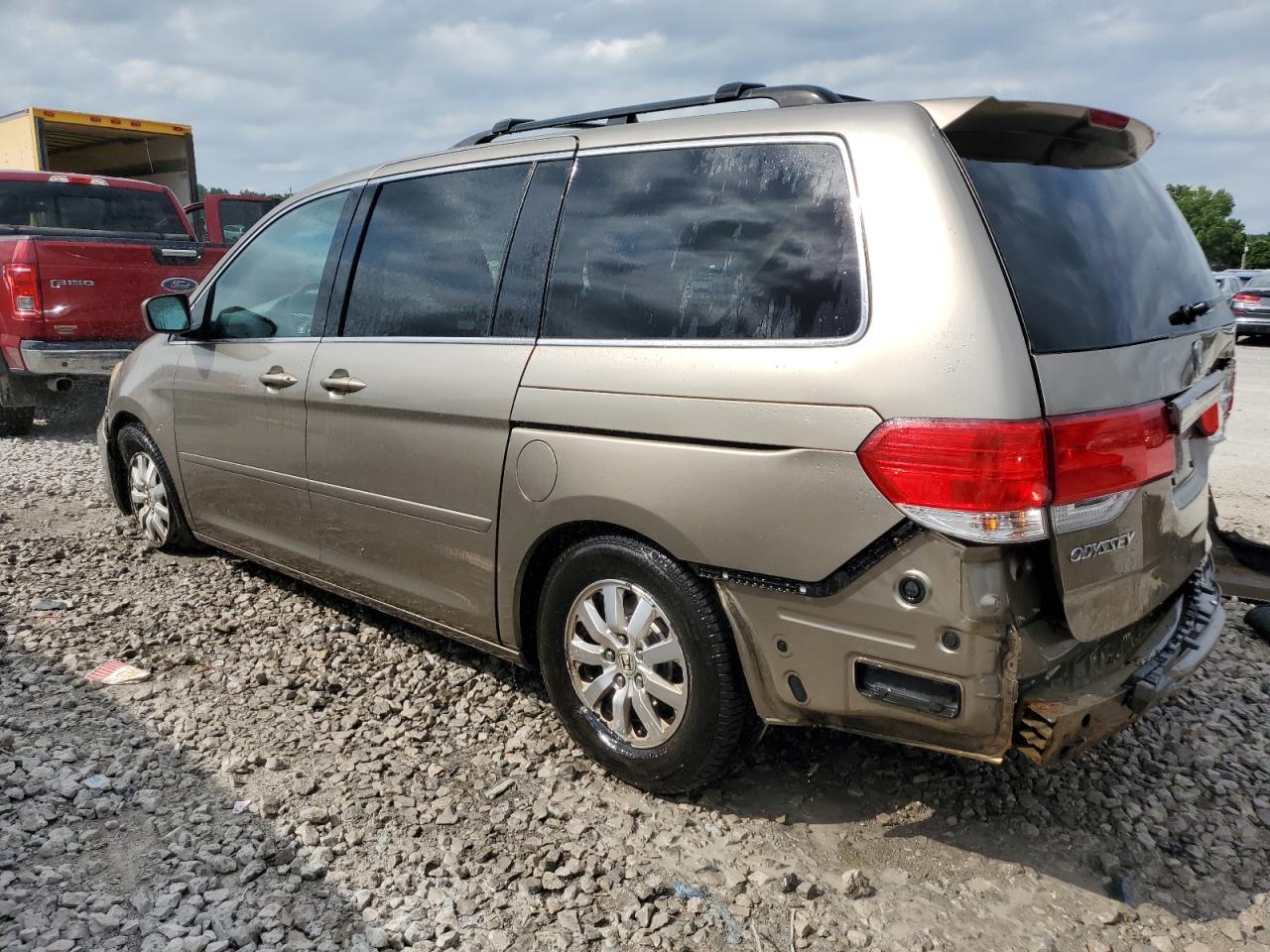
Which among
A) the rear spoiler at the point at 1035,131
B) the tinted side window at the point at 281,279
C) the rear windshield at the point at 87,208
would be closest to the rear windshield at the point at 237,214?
the rear windshield at the point at 87,208

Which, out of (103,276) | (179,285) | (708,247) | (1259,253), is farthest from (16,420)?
(1259,253)

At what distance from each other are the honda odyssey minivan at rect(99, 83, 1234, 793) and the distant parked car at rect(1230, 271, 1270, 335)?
733 inches

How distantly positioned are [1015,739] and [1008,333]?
0.96m

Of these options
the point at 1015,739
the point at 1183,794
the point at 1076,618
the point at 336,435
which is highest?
the point at 336,435

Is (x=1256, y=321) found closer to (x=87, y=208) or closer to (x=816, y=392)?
(x=87, y=208)

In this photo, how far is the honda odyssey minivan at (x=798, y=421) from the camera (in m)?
2.26

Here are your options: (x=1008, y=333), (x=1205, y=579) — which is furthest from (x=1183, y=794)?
(x=1008, y=333)

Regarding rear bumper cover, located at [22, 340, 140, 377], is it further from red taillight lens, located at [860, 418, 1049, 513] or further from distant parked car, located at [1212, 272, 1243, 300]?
distant parked car, located at [1212, 272, 1243, 300]

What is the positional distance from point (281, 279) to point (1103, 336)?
323 centimetres

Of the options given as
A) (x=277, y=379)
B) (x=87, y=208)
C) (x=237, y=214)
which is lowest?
(x=277, y=379)

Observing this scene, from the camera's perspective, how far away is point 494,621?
328 cm

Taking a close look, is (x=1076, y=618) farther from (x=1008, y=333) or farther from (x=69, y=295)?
(x=69, y=295)

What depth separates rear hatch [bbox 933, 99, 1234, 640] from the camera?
2.29 m

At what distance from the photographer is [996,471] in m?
2.18
